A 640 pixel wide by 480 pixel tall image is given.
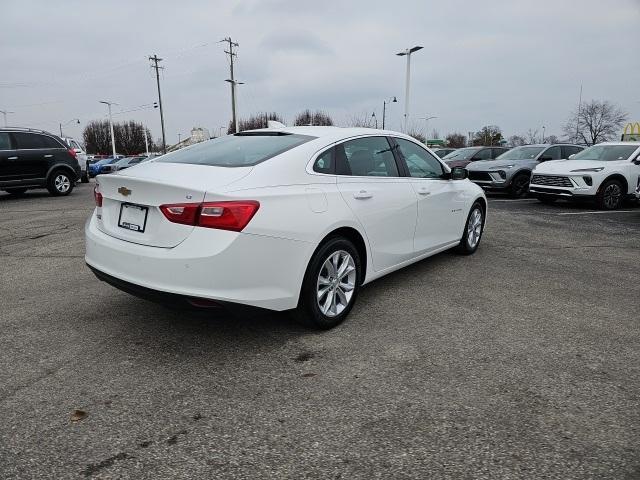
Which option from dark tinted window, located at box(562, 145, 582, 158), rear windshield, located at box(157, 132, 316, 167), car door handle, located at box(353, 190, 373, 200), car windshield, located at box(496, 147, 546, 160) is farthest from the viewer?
dark tinted window, located at box(562, 145, 582, 158)

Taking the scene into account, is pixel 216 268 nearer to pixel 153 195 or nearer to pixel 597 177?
pixel 153 195

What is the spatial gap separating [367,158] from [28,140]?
38.3 ft

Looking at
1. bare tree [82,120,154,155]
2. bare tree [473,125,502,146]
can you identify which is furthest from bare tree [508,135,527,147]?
bare tree [82,120,154,155]

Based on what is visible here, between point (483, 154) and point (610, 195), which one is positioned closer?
point (610, 195)

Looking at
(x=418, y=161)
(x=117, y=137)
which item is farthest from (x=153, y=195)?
(x=117, y=137)

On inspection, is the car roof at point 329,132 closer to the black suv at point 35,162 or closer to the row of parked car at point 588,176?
the row of parked car at point 588,176

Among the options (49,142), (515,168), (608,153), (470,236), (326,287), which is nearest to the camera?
(326,287)

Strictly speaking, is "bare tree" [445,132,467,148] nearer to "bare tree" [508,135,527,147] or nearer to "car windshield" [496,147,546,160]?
"bare tree" [508,135,527,147]

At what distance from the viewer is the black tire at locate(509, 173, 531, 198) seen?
1337 centimetres

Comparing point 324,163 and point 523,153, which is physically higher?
point 324,163

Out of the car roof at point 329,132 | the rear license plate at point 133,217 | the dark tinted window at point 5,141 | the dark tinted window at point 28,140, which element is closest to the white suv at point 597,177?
the car roof at point 329,132

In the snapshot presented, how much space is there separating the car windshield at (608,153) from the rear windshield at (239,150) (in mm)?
10037

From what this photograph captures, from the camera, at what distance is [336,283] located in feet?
12.0

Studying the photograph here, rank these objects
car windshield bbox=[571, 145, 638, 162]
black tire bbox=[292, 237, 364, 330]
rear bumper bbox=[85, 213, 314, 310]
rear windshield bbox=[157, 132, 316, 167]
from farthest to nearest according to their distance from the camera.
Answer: car windshield bbox=[571, 145, 638, 162]
rear windshield bbox=[157, 132, 316, 167]
black tire bbox=[292, 237, 364, 330]
rear bumper bbox=[85, 213, 314, 310]
